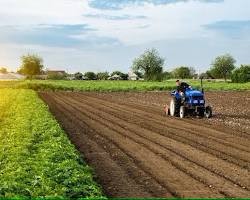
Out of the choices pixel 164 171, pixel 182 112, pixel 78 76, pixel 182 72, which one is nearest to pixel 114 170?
pixel 164 171

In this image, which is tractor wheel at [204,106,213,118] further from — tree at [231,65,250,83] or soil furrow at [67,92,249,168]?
tree at [231,65,250,83]

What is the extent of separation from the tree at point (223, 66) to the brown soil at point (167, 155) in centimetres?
13451

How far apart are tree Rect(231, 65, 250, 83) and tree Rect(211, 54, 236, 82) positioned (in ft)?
135

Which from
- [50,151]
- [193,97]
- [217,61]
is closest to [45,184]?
[50,151]

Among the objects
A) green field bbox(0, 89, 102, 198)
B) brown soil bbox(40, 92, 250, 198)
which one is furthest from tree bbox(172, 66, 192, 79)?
green field bbox(0, 89, 102, 198)

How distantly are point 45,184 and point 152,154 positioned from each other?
17.2 ft

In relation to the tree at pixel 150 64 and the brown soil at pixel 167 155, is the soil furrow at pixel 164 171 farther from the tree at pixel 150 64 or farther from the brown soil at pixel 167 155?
the tree at pixel 150 64

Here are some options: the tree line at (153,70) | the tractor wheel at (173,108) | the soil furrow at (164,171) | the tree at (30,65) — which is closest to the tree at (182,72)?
the tree line at (153,70)

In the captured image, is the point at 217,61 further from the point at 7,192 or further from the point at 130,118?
the point at 7,192

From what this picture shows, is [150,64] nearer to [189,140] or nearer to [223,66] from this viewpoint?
[223,66]

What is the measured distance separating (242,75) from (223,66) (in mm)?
45326

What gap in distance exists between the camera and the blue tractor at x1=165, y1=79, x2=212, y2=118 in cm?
2536

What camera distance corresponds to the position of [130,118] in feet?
86.5

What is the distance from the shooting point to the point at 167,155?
1438 cm
